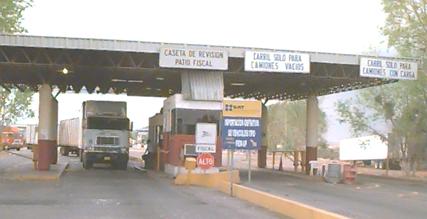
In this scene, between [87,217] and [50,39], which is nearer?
[87,217]

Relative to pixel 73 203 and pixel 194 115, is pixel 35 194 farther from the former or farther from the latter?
pixel 194 115

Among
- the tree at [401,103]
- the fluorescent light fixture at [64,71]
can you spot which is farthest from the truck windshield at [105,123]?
the tree at [401,103]

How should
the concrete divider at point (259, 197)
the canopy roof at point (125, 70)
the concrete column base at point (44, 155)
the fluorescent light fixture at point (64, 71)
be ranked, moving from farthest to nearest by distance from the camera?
the fluorescent light fixture at point (64, 71)
the concrete column base at point (44, 155)
the canopy roof at point (125, 70)
the concrete divider at point (259, 197)

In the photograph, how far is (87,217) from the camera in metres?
14.5

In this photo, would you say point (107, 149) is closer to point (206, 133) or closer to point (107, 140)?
point (107, 140)

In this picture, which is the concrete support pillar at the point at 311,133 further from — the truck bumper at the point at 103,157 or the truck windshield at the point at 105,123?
the truck windshield at the point at 105,123

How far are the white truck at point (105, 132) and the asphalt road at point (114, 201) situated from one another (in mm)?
10750

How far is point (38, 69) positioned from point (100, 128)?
15.4 ft

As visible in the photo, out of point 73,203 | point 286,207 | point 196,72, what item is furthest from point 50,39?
point 286,207

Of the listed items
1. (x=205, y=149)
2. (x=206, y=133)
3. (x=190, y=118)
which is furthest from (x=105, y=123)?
(x=205, y=149)

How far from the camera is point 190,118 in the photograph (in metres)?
30.7

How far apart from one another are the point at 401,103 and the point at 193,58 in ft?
50.6

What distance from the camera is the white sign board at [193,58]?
2922 cm

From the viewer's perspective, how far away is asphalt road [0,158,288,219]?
15219 millimetres
